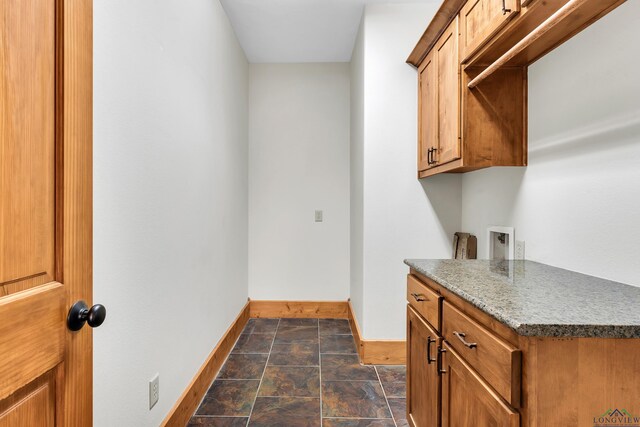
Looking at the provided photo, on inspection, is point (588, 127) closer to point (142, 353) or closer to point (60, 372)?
point (60, 372)

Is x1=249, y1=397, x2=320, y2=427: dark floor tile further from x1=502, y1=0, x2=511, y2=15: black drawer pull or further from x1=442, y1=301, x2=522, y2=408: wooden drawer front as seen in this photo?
x1=502, y1=0, x2=511, y2=15: black drawer pull

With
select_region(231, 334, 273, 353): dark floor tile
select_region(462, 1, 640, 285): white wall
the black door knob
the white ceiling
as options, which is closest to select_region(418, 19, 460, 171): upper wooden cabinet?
select_region(462, 1, 640, 285): white wall

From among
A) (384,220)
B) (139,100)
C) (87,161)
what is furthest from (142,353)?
(384,220)

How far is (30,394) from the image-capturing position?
2.26ft

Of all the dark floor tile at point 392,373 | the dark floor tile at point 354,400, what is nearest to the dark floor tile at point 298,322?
the dark floor tile at point 392,373

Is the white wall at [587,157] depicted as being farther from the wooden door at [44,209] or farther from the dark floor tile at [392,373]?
the wooden door at [44,209]

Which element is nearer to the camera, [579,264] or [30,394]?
[30,394]

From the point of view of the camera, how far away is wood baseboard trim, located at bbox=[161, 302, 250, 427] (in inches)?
69.0

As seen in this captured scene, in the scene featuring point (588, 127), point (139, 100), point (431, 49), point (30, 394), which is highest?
point (431, 49)

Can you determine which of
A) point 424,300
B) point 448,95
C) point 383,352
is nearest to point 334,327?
point 383,352

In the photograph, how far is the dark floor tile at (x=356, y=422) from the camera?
189 centimetres

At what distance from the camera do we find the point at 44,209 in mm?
723

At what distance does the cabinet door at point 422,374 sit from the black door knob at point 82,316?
1.15 meters

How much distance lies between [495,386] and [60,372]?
1070mm
